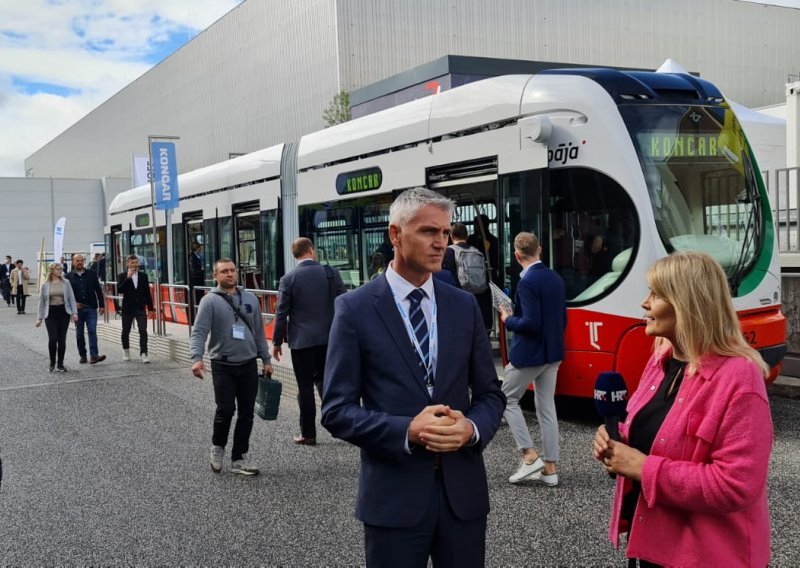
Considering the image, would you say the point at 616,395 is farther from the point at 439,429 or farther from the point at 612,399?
the point at 439,429

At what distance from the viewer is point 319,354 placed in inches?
282

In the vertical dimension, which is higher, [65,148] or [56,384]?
[65,148]

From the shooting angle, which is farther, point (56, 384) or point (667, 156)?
point (56, 384)

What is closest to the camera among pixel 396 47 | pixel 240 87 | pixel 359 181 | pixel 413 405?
pixel 413 405

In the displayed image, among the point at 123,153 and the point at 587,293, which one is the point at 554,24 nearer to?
the point at 587,293

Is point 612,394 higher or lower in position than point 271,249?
lower

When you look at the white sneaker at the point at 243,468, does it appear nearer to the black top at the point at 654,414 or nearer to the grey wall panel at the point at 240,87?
the black top at the point at 654,414

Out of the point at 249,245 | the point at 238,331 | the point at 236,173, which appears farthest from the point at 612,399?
the point at 236,173

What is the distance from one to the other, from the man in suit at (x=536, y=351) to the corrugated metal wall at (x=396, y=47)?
33.7 metres

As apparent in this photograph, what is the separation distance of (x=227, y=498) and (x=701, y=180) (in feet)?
15.4

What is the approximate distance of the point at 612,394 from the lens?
2.34 m

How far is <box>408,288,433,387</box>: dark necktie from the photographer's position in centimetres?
250

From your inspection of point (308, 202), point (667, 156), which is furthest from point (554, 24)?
point (667, 156)

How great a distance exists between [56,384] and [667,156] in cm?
843
